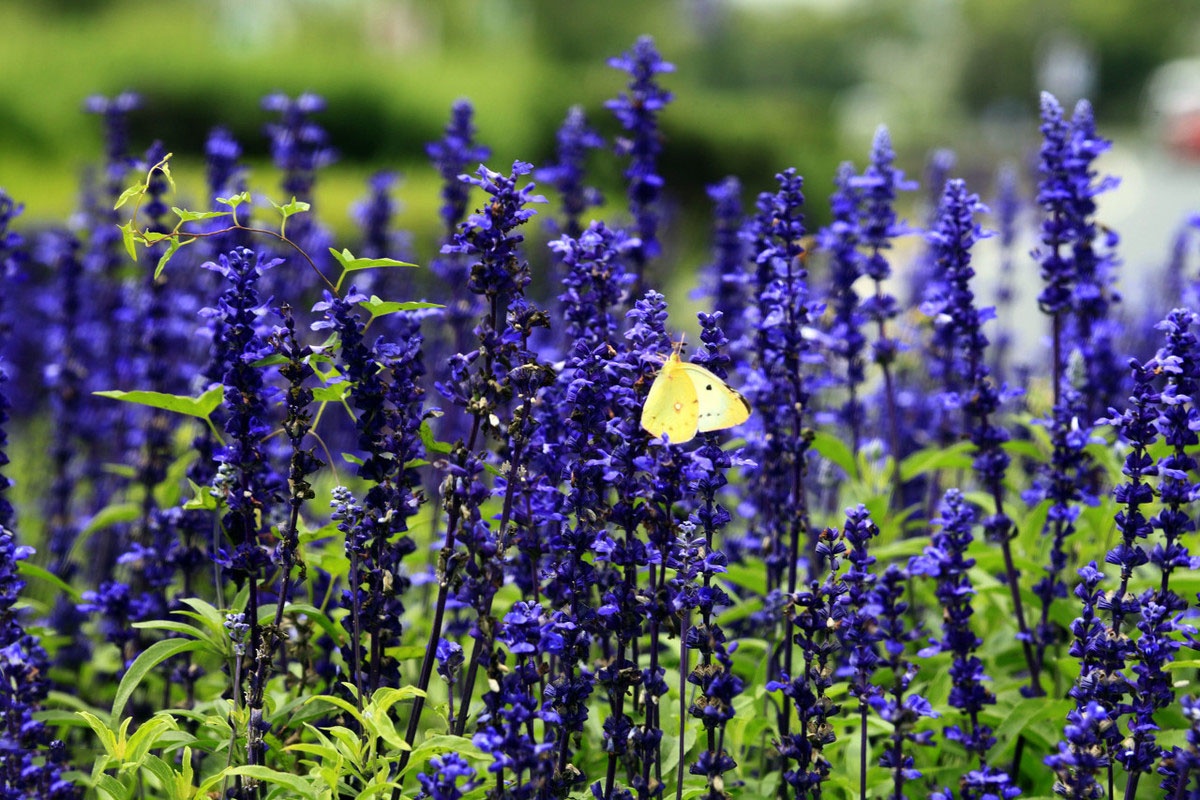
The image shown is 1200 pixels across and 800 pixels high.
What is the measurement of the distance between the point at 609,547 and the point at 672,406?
0.41m

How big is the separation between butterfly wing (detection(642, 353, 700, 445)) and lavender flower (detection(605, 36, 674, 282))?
6.62 feet

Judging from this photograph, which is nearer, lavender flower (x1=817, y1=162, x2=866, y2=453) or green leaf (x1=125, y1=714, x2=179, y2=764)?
green leaf (x1=125, y1=714, x2=179, y2=764)

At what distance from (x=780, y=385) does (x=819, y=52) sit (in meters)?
124

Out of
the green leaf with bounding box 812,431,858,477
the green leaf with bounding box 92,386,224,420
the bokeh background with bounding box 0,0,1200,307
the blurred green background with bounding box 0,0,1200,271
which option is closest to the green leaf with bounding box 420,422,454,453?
the green leaf with bounding box 92,386,224,420

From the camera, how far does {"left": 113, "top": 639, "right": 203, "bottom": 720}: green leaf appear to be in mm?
3191

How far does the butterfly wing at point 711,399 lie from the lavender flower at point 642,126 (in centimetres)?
201

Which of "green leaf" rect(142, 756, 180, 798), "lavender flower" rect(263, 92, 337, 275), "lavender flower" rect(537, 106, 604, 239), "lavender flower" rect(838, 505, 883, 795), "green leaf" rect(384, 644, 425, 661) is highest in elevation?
"lavender flower" rect(263, 92, 337, 275)

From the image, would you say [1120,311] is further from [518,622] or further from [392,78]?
[392,78]

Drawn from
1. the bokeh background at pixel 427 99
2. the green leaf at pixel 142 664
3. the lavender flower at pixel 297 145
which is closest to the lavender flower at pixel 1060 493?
the green leaf at pixel 142 664

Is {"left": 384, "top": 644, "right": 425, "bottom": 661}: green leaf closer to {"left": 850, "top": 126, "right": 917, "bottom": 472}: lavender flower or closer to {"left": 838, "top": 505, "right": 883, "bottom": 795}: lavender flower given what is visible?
{"left": 838, "top": 505, "right": 883, "bottom": 795}: lavender flower

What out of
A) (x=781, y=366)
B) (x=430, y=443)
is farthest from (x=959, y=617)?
(x=430, y=443)

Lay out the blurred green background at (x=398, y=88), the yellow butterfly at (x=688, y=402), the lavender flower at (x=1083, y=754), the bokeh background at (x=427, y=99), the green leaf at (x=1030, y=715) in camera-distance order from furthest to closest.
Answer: the blurred green background at (x=398, y=88), the bokeh background at (x=427, y=99), the green leaf at (x=1030, y=715), the yellow butterfly at (x=688, y=402), the lavender flower at (x=1083, y=754)

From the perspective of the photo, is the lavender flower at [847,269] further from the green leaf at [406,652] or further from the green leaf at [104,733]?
the green leaf at [104,733]

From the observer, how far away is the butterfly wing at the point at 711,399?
3104mm
